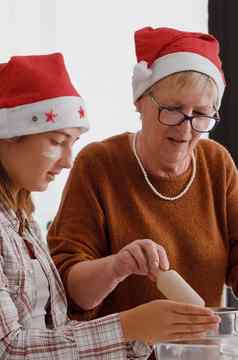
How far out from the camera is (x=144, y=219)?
1.63 m

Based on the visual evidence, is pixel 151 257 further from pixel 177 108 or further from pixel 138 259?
pixel 177 108

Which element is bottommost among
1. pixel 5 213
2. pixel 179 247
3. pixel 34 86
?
pixel 179 247

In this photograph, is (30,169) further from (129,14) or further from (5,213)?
(129,14)

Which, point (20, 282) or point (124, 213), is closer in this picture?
point (20, 282)

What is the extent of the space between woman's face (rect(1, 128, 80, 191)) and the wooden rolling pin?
0.82ft

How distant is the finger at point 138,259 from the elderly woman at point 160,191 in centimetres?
12

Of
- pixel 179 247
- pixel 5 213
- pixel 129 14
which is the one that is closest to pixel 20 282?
pixel 5 213

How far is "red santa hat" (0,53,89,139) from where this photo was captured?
4.28 ft

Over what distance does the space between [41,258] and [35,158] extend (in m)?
0.19

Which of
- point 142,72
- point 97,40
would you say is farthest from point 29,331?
point 97,40

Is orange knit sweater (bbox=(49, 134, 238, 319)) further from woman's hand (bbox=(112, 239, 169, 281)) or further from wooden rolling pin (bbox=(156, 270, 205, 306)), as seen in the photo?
wooden rolling pin (bbox=(156, 270, 205, 306))

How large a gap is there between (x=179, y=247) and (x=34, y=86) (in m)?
0.51

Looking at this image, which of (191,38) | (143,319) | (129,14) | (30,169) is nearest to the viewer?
(143,319)

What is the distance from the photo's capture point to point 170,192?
167 centimetres
